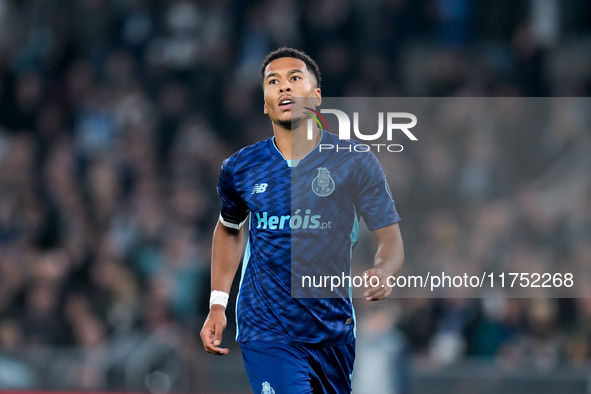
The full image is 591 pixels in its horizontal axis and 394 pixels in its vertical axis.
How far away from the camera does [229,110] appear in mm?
10773

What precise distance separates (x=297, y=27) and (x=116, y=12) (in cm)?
262

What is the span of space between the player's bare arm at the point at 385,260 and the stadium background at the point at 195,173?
328cm

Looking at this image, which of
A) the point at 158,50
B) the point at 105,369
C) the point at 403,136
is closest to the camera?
the point at 403,136

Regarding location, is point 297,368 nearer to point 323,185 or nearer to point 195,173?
point 323,185

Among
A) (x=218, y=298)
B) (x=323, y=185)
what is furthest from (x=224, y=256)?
(x=323, y=185)

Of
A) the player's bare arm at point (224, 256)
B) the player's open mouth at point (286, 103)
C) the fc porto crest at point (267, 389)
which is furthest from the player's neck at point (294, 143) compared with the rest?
the fc porto crest at point (267, 389)

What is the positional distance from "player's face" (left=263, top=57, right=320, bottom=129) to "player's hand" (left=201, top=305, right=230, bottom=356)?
866mm

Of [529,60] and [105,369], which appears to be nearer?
[105,369]

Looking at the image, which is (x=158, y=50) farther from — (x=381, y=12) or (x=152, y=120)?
(x=381, y=12)

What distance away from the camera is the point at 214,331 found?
13.4 ft

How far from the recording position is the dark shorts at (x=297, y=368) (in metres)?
4.01

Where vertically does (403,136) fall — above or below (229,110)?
below

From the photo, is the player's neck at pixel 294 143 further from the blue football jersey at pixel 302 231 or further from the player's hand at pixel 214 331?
the player's hand at pixel 214 331

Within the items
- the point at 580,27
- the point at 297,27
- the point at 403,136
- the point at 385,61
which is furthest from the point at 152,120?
the point at 403,136
